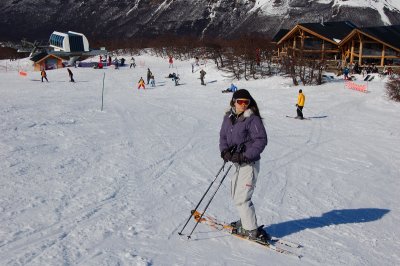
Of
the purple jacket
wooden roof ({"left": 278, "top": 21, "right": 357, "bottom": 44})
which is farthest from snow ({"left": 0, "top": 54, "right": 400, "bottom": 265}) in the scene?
wooden roof ({"left": 278, "top": 21, "right": 357, "bottom": 44})

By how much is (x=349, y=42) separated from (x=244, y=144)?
3622 cm

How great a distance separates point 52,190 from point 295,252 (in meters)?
4.04

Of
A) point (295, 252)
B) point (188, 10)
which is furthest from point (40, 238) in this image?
point (188, 10)

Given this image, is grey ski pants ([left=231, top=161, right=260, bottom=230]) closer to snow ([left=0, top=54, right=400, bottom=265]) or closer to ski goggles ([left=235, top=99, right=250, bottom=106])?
snow ([left=0, top=54, right=400, bottom=265])

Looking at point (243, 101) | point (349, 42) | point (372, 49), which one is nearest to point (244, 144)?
point (243, 101)

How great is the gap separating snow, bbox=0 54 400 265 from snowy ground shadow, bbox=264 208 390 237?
17 millimetres

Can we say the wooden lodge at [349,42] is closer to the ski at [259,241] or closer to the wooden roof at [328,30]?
the wooden roof at [328,30]

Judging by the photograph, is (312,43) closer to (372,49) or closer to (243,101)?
(372,49)

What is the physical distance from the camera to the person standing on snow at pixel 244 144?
4438mm

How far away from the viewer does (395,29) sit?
3909 cm

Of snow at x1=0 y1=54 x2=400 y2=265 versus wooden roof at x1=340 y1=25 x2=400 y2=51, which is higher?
wooden roof at x1=340 y1=25 x2=400 y2=51

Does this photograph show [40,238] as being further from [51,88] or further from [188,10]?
[188,10]

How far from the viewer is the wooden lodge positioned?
34.5m

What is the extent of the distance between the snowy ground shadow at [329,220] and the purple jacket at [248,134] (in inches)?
60.1
